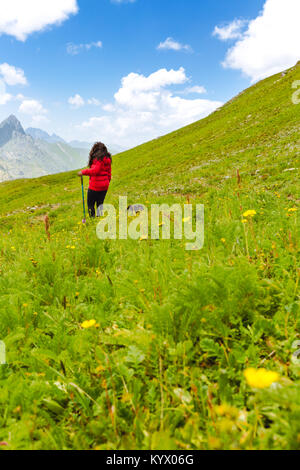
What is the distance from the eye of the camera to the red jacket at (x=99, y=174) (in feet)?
30.8

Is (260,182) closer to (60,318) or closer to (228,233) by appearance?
(228,233)

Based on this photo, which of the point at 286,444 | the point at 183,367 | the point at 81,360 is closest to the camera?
the point at 286,444

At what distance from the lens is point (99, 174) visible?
9.48 m

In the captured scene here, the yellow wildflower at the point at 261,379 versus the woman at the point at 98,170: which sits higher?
the woman at the point at 98,170

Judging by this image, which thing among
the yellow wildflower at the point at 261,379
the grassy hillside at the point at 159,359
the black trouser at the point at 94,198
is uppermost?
the black trouser at the point at 94,198

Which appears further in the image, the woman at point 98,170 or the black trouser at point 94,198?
the black trouser at point 94,198

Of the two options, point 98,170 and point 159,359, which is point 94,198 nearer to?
point 98,170

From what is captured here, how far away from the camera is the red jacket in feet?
30.8

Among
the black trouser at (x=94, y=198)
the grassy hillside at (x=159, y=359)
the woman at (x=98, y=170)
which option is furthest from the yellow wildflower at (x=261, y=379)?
the black trouser at (x=94, y=198)

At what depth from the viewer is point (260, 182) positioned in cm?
1032

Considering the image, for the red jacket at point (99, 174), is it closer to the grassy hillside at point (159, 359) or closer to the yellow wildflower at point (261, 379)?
the grassy hillside at point (159, 359)

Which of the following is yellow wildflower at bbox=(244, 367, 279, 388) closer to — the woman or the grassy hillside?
the grassy hillside
